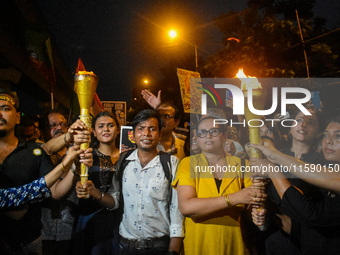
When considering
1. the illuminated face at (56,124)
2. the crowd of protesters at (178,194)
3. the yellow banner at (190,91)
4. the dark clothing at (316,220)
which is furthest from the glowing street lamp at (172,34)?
the dark clothing at (316,220)

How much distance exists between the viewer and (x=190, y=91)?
6.03 meters

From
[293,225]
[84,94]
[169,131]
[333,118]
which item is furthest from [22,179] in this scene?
[333,118]

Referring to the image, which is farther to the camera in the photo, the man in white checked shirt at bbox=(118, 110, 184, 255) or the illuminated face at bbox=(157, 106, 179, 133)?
the illuminated face at bbox=(157, 106, 179, 133)

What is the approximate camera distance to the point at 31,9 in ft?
30.6

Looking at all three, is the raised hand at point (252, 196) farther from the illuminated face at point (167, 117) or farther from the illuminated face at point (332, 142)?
the illuminated face at point (167, 117)

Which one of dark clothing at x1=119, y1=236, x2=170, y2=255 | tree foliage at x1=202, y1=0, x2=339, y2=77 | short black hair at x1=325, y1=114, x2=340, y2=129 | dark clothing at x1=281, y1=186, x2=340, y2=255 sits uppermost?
tree foliage at x1=202, y1=0, x2=339, y2=77

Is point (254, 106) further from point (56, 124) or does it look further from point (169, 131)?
point (56, 124)

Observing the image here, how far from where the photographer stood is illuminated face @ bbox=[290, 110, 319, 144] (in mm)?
3094

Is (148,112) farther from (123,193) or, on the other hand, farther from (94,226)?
(94,226)

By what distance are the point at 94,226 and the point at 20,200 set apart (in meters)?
1.02

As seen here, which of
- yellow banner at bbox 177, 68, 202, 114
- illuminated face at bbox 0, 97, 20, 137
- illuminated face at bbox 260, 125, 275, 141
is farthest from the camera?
yellow banner at bbox 177, 68, 202, 114

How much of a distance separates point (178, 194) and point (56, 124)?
2.64 m

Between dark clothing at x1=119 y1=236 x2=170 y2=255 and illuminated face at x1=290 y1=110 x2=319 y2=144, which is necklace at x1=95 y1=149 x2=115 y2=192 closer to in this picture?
dark clothing at x1=119 y1=236 x2=170 y2=255

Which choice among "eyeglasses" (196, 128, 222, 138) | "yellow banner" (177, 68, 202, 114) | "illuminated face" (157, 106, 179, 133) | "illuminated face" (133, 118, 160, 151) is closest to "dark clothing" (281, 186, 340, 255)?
"eyeglasses" (196, 128, 222, 138)
